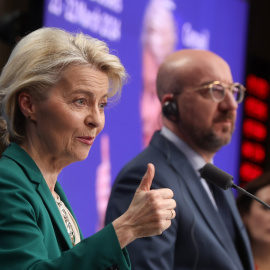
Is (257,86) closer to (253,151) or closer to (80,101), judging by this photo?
(253,151)

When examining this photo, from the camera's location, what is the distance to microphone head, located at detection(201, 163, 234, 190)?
2051mm

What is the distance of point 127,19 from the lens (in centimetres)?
427

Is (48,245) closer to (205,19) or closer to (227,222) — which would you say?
(227,222)

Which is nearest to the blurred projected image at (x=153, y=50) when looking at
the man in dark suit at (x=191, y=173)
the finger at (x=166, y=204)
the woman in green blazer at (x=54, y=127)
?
the man in dark suit at (x=191, y=173)

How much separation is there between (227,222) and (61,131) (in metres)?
1.35

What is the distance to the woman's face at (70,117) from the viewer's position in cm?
186

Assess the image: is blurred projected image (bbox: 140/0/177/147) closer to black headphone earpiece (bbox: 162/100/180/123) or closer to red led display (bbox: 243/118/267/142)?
black headphone earpiece (bbox: 162/100/180/123)

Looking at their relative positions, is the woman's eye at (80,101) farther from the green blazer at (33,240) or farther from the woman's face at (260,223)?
the woman's face at (260,223)

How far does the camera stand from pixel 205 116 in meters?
3.05

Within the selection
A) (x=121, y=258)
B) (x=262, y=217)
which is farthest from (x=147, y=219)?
(x=262, y=217)

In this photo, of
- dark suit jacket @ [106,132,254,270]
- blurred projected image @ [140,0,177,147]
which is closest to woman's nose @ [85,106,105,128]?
dark suit jacket @ [106,132,254,270]

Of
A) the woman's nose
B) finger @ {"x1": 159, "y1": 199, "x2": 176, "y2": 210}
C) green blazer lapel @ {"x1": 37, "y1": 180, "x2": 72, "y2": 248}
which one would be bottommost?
green blazer lapel @ {"x1": 37, "y1": 180, "x2": 72, "y2": 248}

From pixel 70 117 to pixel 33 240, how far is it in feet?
1.35

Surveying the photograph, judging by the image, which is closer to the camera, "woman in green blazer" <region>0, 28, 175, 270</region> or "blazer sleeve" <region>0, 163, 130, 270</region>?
"blazer sleeve" <region>0, 163, 130, 270</region>
